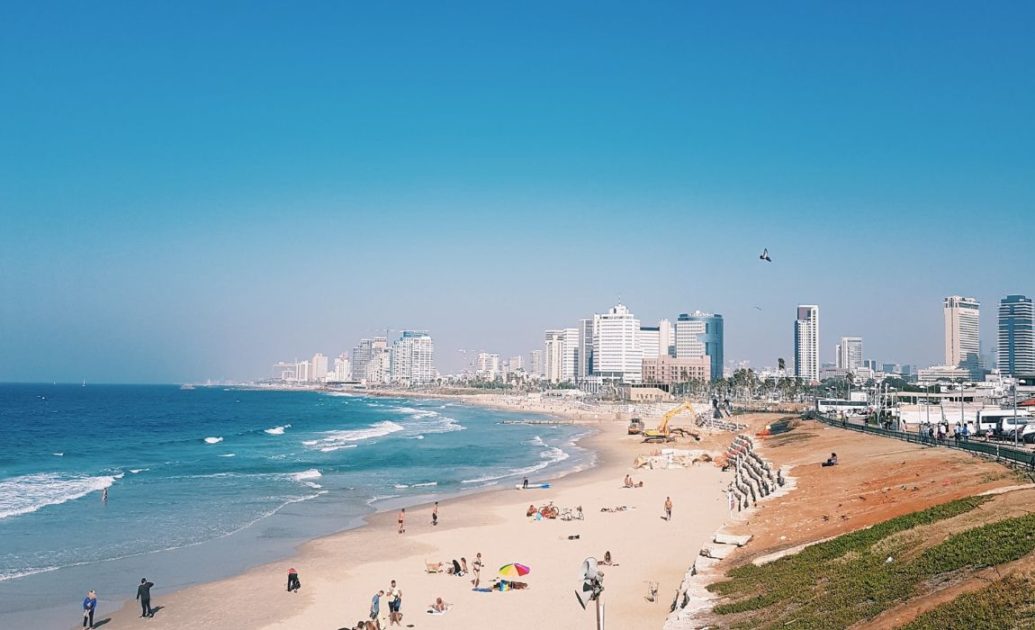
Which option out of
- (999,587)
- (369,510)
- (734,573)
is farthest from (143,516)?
(999,587)

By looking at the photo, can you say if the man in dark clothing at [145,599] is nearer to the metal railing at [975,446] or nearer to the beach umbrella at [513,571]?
the beach umbrella at [513,571]

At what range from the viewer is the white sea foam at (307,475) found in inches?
2024

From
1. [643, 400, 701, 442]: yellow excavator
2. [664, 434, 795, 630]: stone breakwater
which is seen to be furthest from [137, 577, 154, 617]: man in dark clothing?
[643, 400, 701, 442]: yellow excavator

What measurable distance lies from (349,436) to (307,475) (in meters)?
35.5

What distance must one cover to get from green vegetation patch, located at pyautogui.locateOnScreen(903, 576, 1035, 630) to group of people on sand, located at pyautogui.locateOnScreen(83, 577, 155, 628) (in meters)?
20.0

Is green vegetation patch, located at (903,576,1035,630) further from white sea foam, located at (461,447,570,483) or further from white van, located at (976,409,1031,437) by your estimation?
white sea foam, located at (461,447,570,483)

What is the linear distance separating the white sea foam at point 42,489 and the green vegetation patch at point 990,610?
39.9 metres

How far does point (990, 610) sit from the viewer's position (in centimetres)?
1059

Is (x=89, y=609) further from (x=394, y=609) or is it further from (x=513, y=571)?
(x=513, y=571)

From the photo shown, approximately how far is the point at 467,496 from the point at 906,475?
969 inches

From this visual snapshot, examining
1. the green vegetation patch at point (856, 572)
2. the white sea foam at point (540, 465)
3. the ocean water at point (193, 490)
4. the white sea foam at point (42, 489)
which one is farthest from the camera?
the white sea foam at point (540, 465)

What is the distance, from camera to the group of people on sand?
21.2 m

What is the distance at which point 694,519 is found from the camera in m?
34.3

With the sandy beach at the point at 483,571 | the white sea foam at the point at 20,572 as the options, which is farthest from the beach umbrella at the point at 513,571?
the white sea foam at the point at 20,572
